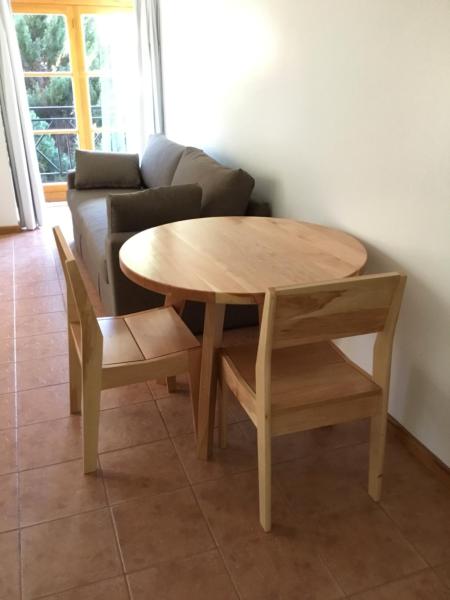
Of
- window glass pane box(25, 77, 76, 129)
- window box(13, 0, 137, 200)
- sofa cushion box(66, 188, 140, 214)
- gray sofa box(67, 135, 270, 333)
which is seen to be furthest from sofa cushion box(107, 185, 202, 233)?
window glass pane box(25, 77, 76, 129)

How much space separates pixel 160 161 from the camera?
3.68 meters

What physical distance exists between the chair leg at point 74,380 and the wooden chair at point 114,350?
13 millimetres

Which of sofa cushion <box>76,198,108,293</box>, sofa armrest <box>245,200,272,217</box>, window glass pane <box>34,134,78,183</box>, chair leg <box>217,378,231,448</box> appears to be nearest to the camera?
chair leg <box>217,378,231,448</box>

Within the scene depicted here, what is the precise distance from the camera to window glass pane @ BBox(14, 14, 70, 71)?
16.9 feet

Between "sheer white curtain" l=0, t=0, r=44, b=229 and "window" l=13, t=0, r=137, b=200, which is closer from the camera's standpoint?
"sheer white curtain" l=0, t=0, r=44, b=229

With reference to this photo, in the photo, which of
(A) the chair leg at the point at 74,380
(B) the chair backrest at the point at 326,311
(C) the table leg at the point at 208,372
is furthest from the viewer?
(A) the chair leg at the point at 74,380

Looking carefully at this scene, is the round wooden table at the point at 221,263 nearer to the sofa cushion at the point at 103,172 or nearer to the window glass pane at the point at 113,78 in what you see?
the sofa cushion at the point at 103,172

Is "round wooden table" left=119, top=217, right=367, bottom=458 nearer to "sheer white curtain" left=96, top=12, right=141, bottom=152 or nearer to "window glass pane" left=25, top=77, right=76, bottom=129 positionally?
"sheer white curtain" left=96, top=12, right=141, bottom=152

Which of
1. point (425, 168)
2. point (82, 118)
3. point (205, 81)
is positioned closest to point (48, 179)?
point (82, 118)

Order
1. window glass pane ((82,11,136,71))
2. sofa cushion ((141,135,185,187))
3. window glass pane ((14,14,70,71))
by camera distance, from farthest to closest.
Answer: window glass pane ((14,14,70,71)), window glass pane ((82,11,136,71)), sofa cushion ((141,135,185,187))

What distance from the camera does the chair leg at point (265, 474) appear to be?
4.75 feet

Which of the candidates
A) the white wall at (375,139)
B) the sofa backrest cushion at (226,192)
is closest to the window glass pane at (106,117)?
the white wall at (375,139)

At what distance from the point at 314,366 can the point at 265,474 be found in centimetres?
37

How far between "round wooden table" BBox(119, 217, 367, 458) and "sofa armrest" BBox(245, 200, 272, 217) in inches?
20.5
